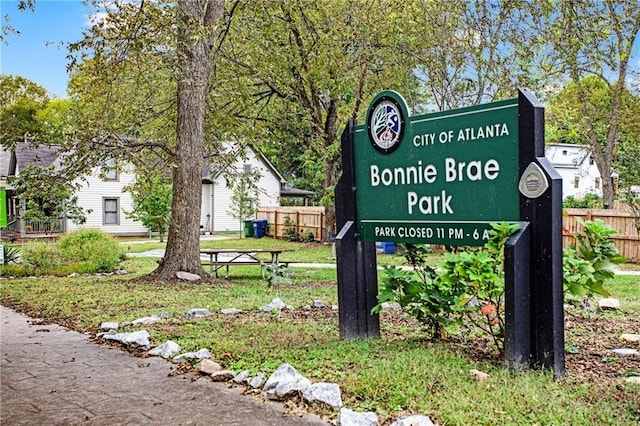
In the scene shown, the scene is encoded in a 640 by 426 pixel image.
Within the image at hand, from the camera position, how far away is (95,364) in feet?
17.8

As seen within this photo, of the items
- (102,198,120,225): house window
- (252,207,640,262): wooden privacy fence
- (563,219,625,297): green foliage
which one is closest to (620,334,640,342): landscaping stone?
(563,219,625,297): green foliage

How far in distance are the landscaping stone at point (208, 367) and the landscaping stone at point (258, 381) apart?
17.7 inches

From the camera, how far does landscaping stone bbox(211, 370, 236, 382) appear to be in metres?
4.71

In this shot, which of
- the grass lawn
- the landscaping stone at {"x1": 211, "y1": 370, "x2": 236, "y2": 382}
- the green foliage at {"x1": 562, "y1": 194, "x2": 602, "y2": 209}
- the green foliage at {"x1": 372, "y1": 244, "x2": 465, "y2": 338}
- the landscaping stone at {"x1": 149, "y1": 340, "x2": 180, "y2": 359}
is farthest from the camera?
the green foliage at {"x1": 562, "y1": 194, "x2": 602, "y2": 209}

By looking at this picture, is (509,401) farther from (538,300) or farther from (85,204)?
(85,204)

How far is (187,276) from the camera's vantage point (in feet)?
36.6

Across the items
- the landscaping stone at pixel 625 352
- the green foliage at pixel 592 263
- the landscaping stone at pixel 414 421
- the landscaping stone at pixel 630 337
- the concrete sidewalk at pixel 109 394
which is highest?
the green foliage at pixel 592 263

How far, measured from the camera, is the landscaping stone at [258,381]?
446cm

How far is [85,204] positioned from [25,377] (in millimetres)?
28511

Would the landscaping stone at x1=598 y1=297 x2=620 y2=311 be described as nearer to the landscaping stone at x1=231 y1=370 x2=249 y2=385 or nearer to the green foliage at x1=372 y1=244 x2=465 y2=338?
the green foliage at x1=372 y1=244 x2=465 y2=338

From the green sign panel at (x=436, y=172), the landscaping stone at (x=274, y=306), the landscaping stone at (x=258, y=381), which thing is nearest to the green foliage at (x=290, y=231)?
the landscaping stone at (x=274, y=306)

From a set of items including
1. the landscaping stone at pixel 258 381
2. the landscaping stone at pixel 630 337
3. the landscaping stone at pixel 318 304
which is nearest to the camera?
the landscaping stone at pixel 258 381

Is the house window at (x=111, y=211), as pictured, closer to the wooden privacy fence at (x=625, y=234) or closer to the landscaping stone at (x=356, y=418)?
the wooden privacy fence at (x=625, y=234)

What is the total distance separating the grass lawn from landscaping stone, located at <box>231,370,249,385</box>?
15 cm
